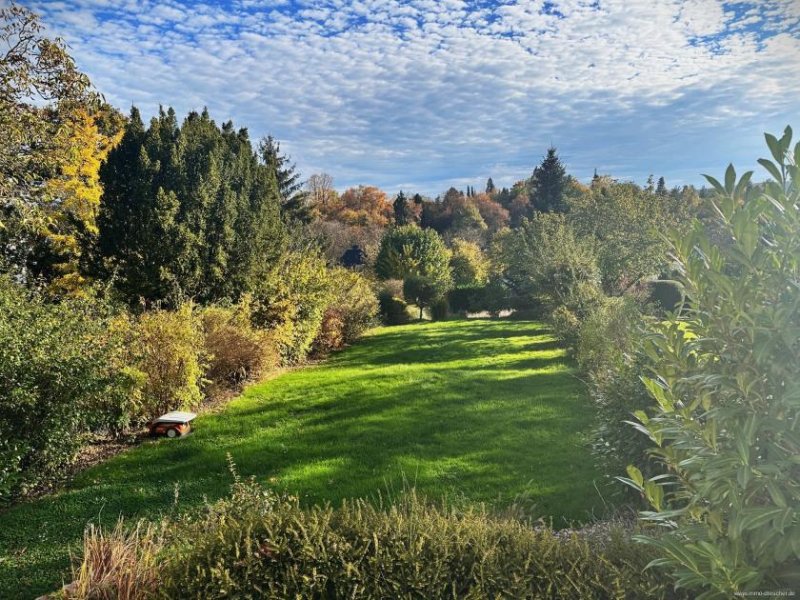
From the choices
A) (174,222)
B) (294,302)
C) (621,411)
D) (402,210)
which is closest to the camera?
(621,411)

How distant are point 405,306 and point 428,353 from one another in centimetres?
1151

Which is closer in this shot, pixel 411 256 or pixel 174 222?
pixel 174 222

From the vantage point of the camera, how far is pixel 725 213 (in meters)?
2.06

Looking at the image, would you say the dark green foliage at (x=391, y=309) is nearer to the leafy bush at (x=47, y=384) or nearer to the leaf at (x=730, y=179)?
the leafy bush at (x=47, y=384)

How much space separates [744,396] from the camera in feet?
6.33

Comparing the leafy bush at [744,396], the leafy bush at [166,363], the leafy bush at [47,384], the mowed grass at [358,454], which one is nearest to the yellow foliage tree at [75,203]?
the leafy bush at [166,363]

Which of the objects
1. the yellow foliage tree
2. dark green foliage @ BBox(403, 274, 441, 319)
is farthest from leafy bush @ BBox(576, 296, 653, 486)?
dark green foliage @ BBox(403, 274, 441, 319)

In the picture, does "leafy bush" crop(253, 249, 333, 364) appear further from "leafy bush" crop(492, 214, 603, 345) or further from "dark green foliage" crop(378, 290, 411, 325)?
"dark green foliage" crop(378, 290, 411, 325)

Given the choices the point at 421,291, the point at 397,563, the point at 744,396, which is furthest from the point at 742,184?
the point at 421,291

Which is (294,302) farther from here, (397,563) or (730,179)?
(730,179)

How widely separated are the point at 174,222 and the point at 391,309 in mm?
14462

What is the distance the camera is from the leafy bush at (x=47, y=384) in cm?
537

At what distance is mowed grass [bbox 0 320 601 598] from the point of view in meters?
5.04

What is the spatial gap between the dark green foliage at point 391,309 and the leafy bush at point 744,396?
74.4 feet
